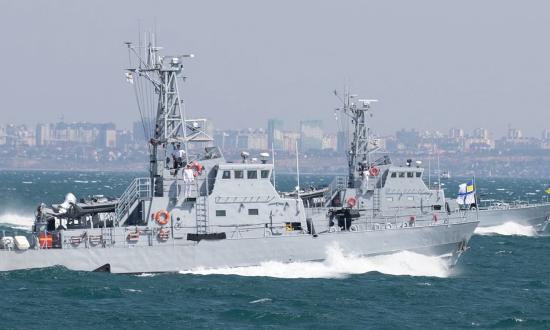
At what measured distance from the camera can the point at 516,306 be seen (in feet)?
120

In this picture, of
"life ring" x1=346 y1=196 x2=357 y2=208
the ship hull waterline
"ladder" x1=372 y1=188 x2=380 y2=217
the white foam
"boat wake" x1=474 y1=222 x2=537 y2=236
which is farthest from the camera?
the white foam

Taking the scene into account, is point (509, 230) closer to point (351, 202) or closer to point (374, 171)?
point (374, 171)

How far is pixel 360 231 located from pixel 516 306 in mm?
9760

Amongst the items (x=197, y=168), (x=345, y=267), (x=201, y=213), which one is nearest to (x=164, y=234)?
(x=201, y=213)

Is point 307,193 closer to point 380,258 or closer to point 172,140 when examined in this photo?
point 380,258

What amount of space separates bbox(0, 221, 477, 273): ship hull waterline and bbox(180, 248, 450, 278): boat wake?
0.21 m

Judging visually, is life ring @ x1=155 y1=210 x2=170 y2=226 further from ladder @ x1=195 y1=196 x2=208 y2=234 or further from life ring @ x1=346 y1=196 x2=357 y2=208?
life ring @ x1=346 y1=196 x2=357 y2=208

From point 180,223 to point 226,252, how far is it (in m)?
2.19

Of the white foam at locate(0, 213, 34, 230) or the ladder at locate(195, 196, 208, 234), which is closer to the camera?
the ladder at locate(195, 196, 208, 234)

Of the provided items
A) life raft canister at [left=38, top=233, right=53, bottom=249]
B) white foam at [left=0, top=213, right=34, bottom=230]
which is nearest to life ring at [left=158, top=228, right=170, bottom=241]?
life raft canister at [left=38, top=233, right=53, bottom=249]

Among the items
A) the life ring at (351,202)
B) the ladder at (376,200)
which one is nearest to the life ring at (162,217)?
the life ring at (351,202)

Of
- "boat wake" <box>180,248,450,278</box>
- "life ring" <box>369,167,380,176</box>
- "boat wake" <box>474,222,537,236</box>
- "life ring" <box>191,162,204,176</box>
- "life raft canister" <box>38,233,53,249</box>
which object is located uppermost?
"life ring" <box>191,162,204,176</box>

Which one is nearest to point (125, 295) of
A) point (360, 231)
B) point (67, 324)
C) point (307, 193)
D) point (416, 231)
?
point (67, 324)

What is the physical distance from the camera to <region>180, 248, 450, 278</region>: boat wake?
42.1 metres
